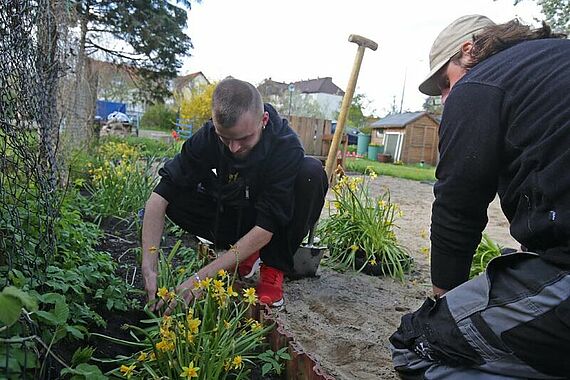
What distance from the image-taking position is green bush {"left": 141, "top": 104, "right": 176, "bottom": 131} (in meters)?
27.9

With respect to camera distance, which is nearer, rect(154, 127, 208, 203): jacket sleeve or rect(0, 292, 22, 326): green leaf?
rect(0, 292, 22, 326): green leaf

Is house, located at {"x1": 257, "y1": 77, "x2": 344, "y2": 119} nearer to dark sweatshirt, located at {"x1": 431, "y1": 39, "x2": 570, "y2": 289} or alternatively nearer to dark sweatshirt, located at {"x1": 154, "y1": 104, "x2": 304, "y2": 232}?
dark sweatshirt, located at {"x1": 154, "y1": 104, "x2": 304, "y2": 232}

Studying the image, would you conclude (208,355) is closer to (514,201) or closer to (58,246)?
(58,246)

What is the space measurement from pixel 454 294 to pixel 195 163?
142cm

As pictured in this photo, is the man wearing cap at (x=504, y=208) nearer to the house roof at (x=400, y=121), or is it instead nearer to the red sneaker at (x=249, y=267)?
the red sneaker at (x=249, y=267)

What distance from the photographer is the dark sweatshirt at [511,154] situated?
116 centimetres

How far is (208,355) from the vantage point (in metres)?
1.29

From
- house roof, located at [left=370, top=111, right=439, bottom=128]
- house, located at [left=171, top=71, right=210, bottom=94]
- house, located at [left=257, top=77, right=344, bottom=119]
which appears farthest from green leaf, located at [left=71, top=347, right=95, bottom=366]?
house, located at [left=257, top=77, right=344, bottom=119]

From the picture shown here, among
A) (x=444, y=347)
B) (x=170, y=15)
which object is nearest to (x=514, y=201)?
(x=444, y=347)

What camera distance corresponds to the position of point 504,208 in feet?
4.56

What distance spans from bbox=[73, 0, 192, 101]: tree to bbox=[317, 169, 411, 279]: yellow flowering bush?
11.0 meters

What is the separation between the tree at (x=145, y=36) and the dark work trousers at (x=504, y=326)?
1269 cm

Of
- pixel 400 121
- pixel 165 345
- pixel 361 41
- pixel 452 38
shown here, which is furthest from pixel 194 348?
pixel 400 121

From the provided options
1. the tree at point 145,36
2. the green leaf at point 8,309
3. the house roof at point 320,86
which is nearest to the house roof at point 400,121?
the tree at point 145,36
